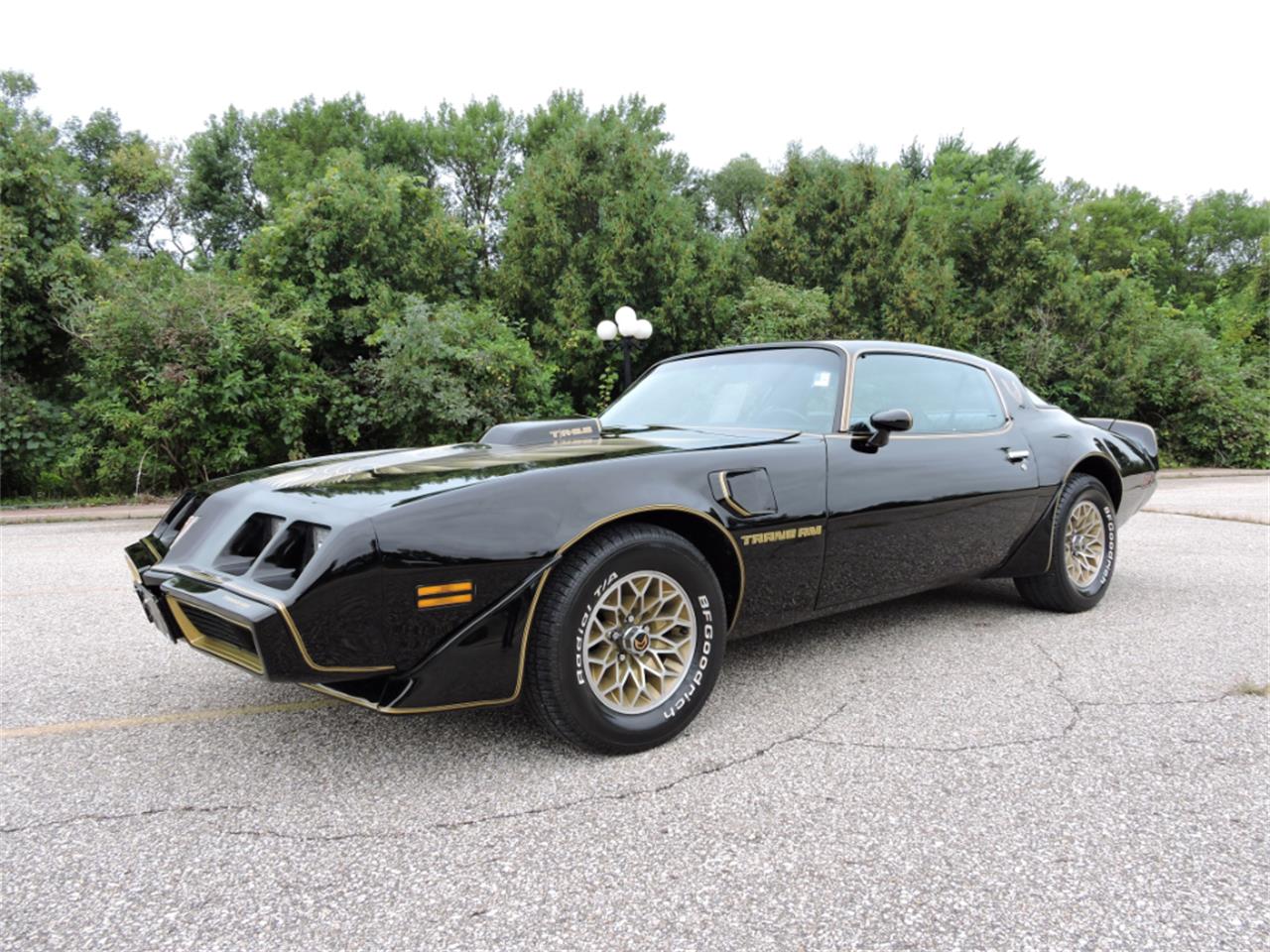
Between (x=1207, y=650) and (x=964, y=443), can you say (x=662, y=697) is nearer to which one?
(x=964, y=443)

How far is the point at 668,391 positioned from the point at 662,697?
1805 millimetres

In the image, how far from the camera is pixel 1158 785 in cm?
241

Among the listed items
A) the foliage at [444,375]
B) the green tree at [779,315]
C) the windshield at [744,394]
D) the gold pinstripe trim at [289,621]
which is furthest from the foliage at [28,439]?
the gold pinstripe trim at [289,621]

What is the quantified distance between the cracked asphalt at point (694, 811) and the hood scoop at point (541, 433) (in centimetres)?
104

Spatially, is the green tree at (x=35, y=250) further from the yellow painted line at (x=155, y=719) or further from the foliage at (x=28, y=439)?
the yellow painted line at (x=155, y=719)

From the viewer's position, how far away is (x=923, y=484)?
3518mm

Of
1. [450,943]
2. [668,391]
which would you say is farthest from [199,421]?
[450,943]

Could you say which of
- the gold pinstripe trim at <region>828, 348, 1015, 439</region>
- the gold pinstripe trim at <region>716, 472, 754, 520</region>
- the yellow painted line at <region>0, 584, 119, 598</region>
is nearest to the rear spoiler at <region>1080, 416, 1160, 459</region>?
the gold pinstripe trim at <region>828, 348, 1015, 439</region>

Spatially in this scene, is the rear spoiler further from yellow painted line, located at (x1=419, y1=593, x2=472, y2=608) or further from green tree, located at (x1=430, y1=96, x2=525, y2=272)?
green tree, located at (x1=430, y1=96, x2=525, y2=272)

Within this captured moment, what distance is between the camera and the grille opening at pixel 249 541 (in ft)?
8.16

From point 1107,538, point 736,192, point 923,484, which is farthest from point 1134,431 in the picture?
point 736,192

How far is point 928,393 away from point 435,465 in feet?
7.94

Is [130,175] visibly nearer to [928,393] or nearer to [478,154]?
[478,154]

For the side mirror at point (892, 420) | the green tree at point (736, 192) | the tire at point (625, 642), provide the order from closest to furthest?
the tire at point (625, 642) → the side mirror at point (892, 420) → the green tree at point (736, 192)
